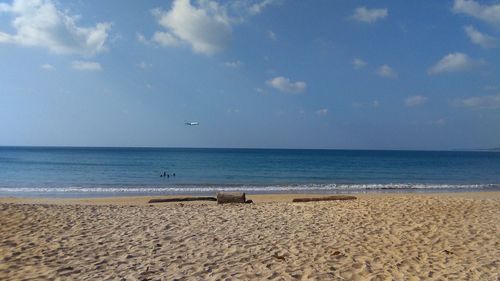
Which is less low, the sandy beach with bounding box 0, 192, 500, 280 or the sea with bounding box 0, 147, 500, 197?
the sandy beach with bounding box 0, 192, 500, 280

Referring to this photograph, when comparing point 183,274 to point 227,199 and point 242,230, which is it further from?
point 227,199

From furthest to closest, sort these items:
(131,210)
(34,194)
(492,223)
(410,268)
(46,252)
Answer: (34,194)
(131,210)
(492,223)
(46,252)
(410,268)

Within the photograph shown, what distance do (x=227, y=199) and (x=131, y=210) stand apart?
4.52 m

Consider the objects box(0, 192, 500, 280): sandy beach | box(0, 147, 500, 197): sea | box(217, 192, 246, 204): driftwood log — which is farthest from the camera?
box(0, 147, 500, 197): sea

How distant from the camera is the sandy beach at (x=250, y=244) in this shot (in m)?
6.34

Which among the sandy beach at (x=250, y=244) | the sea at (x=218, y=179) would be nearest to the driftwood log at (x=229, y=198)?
the sandy beach at (x=250, y=244)

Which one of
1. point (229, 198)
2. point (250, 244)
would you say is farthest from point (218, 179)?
point (250, 244)

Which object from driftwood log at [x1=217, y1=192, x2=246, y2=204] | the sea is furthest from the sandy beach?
the sea

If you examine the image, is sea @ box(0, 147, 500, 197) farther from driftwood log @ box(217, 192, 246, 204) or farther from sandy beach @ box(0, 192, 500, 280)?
sandy beach @ box(0, 192, 500, 280)

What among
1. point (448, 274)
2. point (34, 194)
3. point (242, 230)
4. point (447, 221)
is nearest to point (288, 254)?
point (242, 230)

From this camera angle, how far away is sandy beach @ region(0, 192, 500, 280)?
20.8 feet

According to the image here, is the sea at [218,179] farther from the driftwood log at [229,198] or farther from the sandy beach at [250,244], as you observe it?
the sandy beach at [250,244]

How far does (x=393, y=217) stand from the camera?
10.9 meters

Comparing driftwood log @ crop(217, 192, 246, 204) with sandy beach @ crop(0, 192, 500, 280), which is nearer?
sandy beach @ crop(0, 192, 500, 280)
